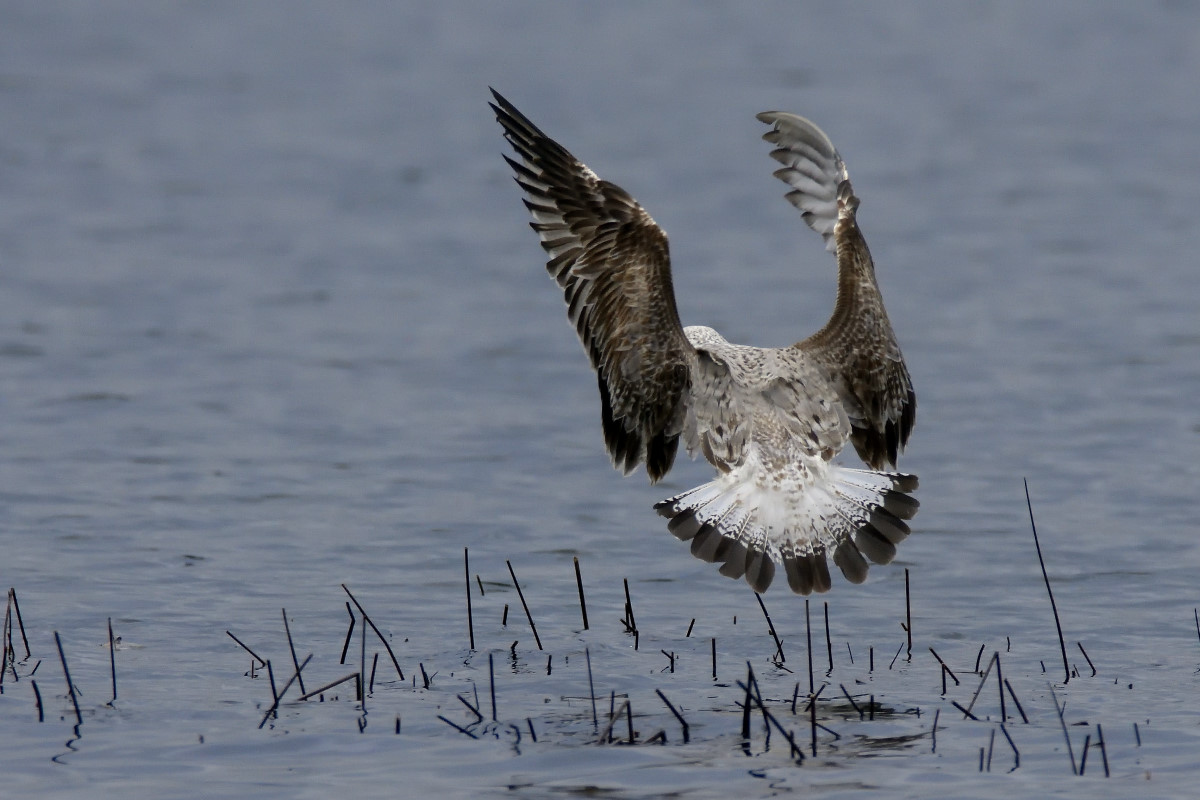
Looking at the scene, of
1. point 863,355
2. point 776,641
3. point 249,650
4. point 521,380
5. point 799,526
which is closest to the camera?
point 249,650

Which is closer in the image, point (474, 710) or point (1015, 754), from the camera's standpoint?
point (1015, 754)

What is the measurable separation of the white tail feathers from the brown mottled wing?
492mm

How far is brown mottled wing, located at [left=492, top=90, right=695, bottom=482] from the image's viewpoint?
8141mm

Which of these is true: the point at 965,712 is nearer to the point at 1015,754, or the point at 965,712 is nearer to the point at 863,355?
the point at 1015,754

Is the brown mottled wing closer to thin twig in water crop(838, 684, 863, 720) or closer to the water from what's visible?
the water

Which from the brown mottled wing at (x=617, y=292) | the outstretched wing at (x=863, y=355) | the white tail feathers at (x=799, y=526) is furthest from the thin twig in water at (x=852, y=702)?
the outstretched wing at (x=863, y=355)

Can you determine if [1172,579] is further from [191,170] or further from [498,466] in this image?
[191,170]

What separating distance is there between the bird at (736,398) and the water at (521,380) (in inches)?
23.1

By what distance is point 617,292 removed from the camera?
323 inches

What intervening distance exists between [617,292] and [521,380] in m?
5.89

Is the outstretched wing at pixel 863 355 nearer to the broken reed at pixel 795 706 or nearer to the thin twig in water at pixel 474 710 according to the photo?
the broken reed at pixel 795 706

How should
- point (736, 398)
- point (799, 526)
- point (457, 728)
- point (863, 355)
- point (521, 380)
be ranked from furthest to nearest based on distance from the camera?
point (521, 380) → point (863, 355) → point (736, 398) → point (799, 526) → point (457, 728)

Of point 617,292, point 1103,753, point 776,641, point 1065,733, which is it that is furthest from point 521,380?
point 1103,753

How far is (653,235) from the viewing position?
8.09 meters
